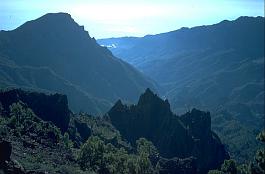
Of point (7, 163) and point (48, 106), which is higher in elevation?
point (7, 163)

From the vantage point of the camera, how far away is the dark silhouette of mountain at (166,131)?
Answer: 180 metres

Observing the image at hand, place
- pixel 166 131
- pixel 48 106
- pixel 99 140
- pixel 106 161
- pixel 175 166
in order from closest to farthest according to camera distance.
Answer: pixel 106 161 < pixel 99 140 < pixel 175 166 < pixel 48 106 < pixel 166 131

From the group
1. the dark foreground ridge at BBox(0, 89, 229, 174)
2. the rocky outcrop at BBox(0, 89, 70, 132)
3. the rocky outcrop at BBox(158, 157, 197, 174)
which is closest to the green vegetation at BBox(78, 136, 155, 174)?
the dark foreground ridge at BBox(0, 89, 229, 174)

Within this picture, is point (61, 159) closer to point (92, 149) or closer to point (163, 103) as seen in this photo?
point (92, 149)

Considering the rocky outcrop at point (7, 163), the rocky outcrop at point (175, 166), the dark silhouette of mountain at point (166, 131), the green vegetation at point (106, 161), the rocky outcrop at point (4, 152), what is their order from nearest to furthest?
→ the rocky outcrop at point (7, 163) < the rocky outcrop at point (4, 152) < the green vegetation at point (106, 161) < the rocky outcrop at point (175, 166) < the dark silhouette of mountain at point (166, 131)

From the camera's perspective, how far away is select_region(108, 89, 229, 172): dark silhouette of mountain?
180m

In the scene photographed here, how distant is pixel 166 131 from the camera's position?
187 metres

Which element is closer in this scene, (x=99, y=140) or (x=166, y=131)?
(x=99, y=140)

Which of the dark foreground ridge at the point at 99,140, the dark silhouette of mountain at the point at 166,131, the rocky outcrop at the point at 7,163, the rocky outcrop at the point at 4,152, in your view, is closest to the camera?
the rocky outcrop at the point at 7,163

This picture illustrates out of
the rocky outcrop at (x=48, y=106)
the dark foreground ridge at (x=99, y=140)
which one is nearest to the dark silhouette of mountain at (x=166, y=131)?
the dark foreground ridge at (x=99, y=140)

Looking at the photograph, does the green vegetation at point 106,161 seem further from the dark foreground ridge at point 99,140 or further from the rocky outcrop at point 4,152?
the rocky outcrop at point 4,152

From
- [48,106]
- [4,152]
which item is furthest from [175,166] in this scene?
[4,152]

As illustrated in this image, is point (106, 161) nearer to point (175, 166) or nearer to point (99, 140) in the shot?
point (99, 140)

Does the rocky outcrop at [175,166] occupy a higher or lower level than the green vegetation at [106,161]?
lower
